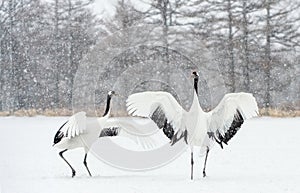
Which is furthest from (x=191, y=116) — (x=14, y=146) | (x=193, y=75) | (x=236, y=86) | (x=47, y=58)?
(x=47, y=58)

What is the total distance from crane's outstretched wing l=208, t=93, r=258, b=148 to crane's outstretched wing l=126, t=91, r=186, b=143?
604mm

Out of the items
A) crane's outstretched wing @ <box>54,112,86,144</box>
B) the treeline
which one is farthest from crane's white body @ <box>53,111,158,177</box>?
the treeline

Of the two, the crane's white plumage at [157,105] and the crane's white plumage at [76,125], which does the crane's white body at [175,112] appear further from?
the crane's white plumage at [76,125]

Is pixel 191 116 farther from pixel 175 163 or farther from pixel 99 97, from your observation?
pixel 99 97

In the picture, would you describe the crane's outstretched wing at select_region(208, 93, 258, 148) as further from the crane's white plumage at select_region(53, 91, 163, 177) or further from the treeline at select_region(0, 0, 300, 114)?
the treeline at select_region(0, 0, 300, 114)

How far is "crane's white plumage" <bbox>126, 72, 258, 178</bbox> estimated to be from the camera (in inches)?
420

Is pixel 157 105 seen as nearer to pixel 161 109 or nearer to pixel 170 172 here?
pixel 161 109

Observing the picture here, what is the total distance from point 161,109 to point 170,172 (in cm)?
159

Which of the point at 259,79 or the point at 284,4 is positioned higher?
the point at 284,4

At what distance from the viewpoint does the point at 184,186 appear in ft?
31.2

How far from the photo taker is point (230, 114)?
10.8 metres

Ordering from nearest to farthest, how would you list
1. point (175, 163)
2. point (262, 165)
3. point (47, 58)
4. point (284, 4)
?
1. point (262, 165)
2. point (175, 163)
3. point (284, 4)
4. point (47, 58)

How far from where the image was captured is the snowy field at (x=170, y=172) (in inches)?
367

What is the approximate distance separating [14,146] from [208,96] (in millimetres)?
15029
